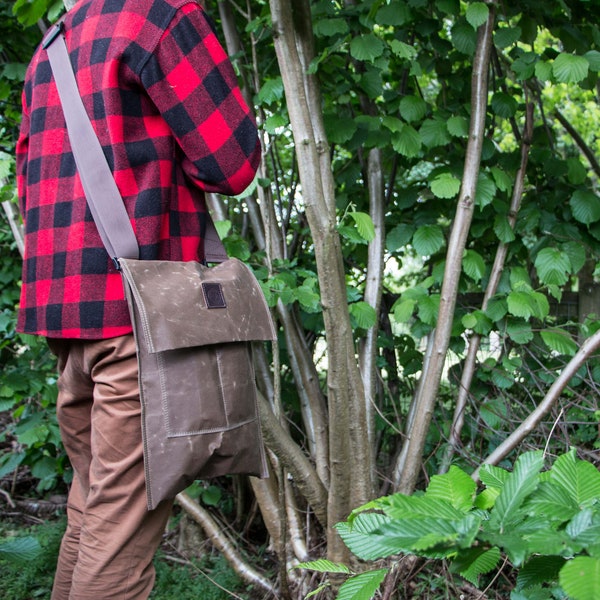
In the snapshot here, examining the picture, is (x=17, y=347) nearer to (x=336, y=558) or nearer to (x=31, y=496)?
(x=31, y=496)

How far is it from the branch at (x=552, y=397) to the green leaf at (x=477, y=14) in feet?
3.76

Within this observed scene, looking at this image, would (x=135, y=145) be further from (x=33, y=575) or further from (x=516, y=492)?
(x=33, y=575)

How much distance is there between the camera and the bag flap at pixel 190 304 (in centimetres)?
136

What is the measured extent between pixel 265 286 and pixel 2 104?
6.20 ft

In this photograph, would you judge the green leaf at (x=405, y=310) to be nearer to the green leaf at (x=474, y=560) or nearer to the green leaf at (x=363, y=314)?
the green leaf at (x=363, y=314)

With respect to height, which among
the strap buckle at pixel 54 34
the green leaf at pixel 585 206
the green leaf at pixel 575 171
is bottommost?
the green leaf at pixel 585 206

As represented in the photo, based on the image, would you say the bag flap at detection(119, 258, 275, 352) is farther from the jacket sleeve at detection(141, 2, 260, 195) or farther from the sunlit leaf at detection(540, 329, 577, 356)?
the sunlit leaf at detection(540, 329, 577, 356)

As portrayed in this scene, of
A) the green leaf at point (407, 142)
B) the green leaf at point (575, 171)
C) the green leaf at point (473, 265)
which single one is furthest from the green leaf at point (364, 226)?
the green leaf at point (575, 171)

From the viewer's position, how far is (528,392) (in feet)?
8.81

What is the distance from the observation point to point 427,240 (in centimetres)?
272

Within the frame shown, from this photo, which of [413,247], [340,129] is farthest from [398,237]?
[340,129]

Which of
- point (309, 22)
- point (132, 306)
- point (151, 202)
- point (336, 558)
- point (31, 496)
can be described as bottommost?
point (31, 496)

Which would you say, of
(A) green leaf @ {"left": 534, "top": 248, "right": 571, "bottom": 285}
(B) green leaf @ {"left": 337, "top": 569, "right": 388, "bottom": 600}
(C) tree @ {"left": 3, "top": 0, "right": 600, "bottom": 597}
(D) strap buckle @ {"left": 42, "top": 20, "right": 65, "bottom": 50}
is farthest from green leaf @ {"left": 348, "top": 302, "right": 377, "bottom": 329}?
(B) green leaf @ {"left": 337, "top": 569, "right": 388, "bottom": 600}

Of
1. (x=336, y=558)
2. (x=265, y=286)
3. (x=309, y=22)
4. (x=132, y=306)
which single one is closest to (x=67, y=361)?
(x=132, y=306)
